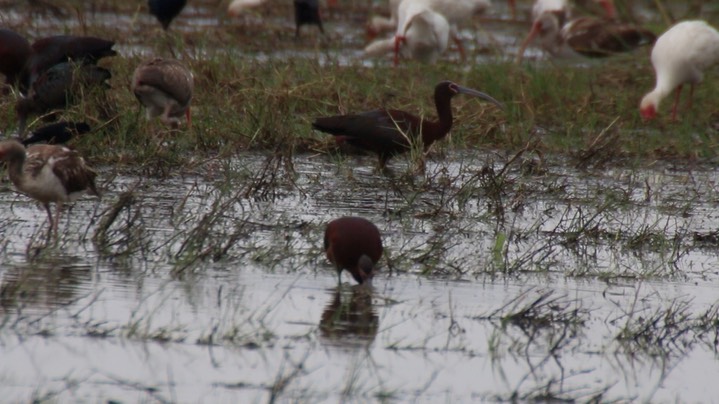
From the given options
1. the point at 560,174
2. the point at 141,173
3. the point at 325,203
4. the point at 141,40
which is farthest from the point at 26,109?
the point at 141,40

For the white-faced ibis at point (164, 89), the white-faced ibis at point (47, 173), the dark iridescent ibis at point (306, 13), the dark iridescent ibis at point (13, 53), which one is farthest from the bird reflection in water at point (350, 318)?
the dark iridescent ibis at point (306, 13)

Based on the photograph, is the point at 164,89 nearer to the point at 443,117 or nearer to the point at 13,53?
the point at 13,53

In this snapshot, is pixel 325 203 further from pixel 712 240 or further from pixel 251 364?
pixel 251 364

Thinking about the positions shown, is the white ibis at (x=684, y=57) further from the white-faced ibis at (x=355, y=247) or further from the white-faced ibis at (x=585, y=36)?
the white-faced ibis at (x=355, y=247)

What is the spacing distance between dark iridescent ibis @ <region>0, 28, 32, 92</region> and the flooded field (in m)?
0.49

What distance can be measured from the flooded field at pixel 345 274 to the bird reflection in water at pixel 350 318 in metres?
0.01

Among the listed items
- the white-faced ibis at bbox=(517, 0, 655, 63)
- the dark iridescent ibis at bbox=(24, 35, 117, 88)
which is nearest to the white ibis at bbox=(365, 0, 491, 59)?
the white-faced ibis at bbox=(517, 0, 655, 63)

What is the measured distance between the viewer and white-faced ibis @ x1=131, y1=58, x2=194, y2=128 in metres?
9.37

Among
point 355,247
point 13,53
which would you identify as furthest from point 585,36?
point 355,247

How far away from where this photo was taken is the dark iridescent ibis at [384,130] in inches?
353

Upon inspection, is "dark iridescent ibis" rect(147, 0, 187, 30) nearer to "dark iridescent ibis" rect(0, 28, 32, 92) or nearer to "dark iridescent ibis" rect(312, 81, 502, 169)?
"dark iridescent ibis" rect(0, 28, 32, 92)

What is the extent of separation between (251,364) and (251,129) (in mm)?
4862

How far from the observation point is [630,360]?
4.91 metres

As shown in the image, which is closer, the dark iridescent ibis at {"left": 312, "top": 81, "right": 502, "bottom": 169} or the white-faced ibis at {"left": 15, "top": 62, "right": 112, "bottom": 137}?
the dark iridescent ibis at {"left": 312, "top": 81, "right": 502, "bottom": 169}
